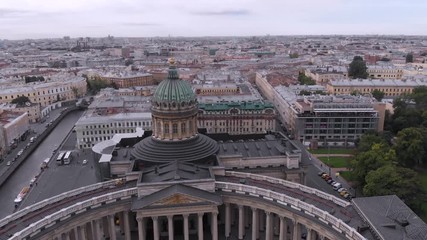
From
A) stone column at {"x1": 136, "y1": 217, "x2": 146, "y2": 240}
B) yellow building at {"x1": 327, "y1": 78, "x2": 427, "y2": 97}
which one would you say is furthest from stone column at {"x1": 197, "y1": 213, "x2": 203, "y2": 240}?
yellow building at {"x1": 327, "y1": 78, "x2": 427, "y2": 97}

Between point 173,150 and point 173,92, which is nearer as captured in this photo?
point 173,150

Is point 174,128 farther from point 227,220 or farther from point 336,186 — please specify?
point 336,186

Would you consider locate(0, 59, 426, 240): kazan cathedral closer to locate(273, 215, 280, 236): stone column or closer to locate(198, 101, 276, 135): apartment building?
locate(273, 215, 280, 236): stone column

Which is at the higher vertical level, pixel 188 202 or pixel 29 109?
pixel 188 202

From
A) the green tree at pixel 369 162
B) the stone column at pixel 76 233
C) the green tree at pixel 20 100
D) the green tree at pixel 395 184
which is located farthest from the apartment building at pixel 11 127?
the green tree at pixel 395 184

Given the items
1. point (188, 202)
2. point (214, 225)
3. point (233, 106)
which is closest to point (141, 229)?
point (188, 202)

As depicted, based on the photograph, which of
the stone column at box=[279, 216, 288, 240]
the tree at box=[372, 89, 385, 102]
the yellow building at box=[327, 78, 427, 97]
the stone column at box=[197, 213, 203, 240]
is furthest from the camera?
the yellow building at box=[327, 78, 427, 97]

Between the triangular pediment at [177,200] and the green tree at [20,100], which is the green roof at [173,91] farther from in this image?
the green tree at [20,100]

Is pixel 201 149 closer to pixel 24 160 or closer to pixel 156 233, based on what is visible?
pixel 156 233
